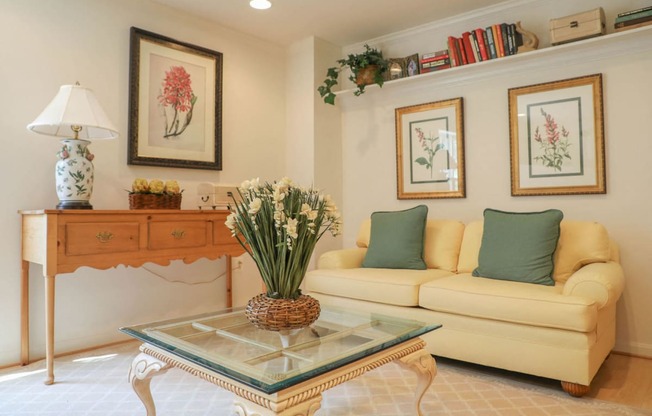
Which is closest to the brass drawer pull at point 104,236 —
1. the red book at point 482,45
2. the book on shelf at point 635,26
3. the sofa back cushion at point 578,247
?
the sofa back cushion at point 578,247

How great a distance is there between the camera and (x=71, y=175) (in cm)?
241

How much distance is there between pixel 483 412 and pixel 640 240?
5.39ft

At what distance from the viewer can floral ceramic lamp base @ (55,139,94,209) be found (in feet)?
7.89

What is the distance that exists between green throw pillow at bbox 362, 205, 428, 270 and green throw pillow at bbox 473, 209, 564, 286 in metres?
0.48

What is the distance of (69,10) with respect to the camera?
2773 mm

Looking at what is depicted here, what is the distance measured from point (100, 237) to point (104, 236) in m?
0.02

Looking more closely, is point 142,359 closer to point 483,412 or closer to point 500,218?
point 483,412

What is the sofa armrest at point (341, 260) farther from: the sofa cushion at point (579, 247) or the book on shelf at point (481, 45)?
the book on shelf at point (481, 45)

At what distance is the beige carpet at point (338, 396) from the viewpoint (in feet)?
6.32

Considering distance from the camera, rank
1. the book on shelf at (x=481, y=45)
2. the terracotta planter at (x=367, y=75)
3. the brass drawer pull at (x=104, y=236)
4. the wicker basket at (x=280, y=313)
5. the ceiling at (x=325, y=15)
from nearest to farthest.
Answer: the wicker basket at (x=280, y=313) → the brass drawer pull at (x=104, y=236) → the book on shelf at (x=481, y=45) → the ceiling at (x=325, y=15) → the terracotta planter at (x=367, y=75)

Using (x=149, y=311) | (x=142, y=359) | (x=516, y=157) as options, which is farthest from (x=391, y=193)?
(x=142, y=359)

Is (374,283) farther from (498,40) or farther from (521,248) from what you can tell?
(498,40)

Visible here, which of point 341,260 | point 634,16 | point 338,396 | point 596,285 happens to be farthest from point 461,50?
point 338,396

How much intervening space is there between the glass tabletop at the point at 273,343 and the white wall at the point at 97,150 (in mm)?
1369
